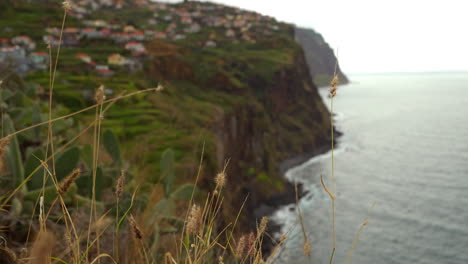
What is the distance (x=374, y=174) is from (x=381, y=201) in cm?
1132

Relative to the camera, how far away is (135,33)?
64.1m

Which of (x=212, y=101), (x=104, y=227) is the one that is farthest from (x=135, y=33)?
(x=104, y=227)

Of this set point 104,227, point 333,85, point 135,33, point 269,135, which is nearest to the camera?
point 333,85

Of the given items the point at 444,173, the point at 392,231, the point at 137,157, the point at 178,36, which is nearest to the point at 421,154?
the point at 444,173

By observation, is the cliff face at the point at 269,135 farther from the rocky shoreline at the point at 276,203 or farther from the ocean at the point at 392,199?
the ocean at the point at 392,199

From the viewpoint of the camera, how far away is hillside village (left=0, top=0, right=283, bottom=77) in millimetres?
39062

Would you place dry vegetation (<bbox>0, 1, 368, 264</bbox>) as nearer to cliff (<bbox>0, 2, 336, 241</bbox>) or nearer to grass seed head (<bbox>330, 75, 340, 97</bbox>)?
grass seed head (<bbox>330, 75, 340, 97</bbox>)

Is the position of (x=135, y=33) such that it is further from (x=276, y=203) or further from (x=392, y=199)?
(x=392, y=199)

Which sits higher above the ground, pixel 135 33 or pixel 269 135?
pixel 135 33

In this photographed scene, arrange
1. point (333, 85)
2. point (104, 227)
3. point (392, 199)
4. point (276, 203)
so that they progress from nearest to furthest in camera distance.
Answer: point (333, 85) < point (104, 227) < point (276, 203) < point (392, 199)

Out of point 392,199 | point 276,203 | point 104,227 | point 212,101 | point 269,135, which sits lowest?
point 392,199

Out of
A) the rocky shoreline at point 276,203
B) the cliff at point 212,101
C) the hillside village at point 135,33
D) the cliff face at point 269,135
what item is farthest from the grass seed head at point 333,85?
the rocky shoreline at point 276,203

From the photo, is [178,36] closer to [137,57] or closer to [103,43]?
[103,43]

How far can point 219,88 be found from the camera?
52094 millimetres
